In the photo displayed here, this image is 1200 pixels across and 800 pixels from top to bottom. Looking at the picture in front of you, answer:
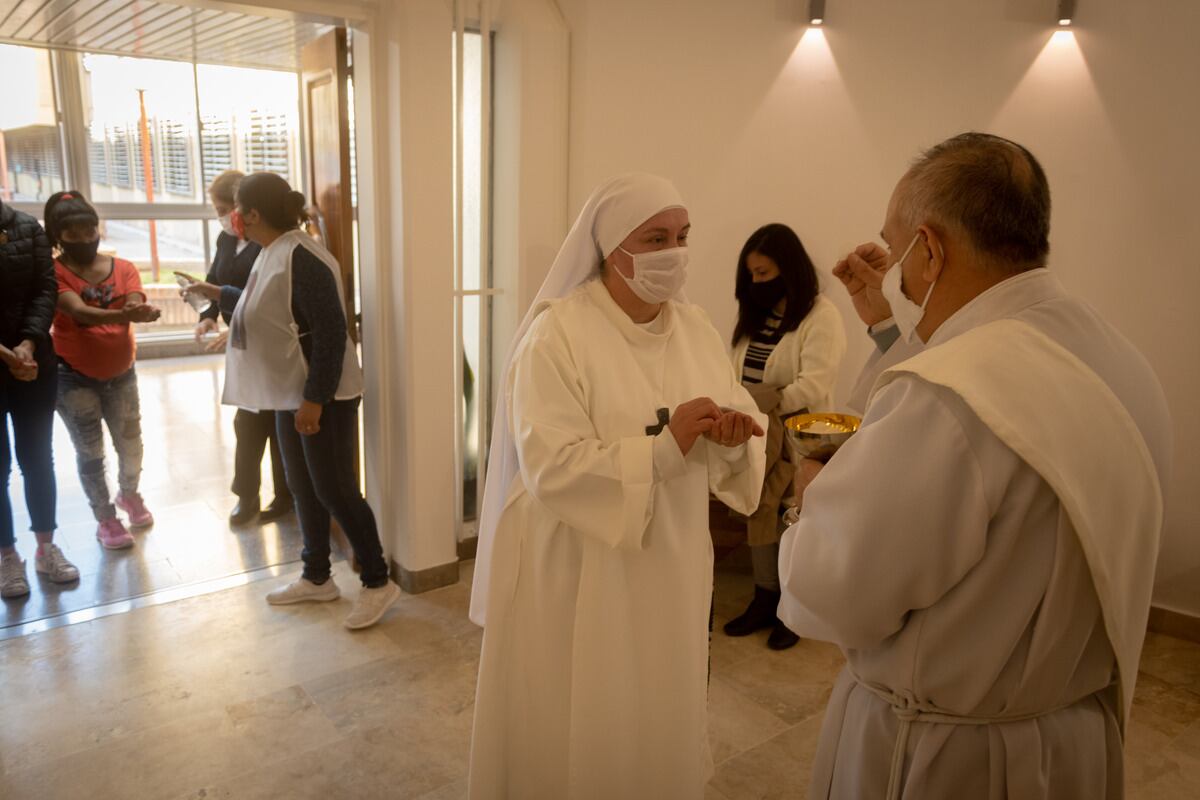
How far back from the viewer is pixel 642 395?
2.21 metres

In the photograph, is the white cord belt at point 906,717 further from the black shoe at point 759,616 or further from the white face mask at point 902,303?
the black shoe at point 759,616

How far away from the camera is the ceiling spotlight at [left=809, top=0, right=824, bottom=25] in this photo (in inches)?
167

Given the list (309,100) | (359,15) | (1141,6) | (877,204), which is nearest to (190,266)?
(309,100)

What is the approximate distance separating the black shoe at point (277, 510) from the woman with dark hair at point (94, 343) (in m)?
0.68

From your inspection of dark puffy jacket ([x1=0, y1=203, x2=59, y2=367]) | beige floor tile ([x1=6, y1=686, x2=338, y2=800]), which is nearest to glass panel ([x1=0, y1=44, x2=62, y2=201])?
dark puffy jacket ([x1=0, y1=203, x2=59, y2=367])

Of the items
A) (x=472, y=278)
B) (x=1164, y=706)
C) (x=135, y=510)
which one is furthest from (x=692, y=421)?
(x=135, y=510)

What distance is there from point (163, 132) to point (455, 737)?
10.0m

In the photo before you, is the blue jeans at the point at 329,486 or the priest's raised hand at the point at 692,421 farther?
the blue jeans at the point at 329,486

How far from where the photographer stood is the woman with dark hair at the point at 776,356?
140 inches

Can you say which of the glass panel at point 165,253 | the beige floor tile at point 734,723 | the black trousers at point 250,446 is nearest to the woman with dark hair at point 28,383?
the black trousers at point 250,446

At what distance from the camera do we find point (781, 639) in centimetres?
366

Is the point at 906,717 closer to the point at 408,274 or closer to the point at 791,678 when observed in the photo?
the point at 791,678

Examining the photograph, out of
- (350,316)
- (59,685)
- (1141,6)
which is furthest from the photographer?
(350,316)

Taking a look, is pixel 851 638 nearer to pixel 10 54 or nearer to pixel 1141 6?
pixel 1141 6
